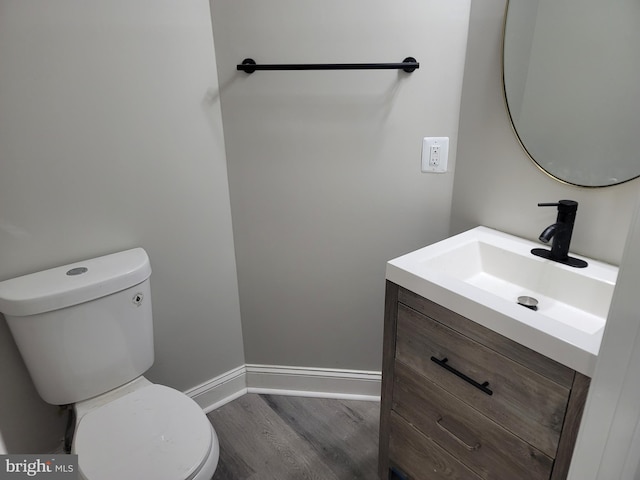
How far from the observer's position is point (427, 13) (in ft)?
4.62

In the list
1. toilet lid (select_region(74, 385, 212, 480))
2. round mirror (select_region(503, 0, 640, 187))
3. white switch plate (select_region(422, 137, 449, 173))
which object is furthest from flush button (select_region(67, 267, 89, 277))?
round mirror (select_region(503, 0, 640, 187))

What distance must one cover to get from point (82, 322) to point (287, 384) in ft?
3.37

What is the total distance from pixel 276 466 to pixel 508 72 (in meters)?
1.65

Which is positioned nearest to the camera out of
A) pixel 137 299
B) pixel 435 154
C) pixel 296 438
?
pixel 137 299

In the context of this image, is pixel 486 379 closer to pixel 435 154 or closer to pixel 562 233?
pixel 562 233

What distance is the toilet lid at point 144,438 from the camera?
113cm

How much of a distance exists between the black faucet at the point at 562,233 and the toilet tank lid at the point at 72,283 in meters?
1.29

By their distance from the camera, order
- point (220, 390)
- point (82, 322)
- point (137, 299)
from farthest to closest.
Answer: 1. point (220, 390)
2. point (137, 299)
3. point (82, 322)

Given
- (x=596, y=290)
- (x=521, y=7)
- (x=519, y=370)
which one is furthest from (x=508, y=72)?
(x=519, y=370)

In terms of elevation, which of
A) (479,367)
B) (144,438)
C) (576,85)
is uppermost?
(576,85)

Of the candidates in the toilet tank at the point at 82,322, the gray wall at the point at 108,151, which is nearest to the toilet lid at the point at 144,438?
the toilet tank at the point at 82,322

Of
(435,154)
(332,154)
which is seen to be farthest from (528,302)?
(332,154)

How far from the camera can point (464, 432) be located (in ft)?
3.97

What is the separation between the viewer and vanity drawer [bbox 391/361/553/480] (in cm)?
108
